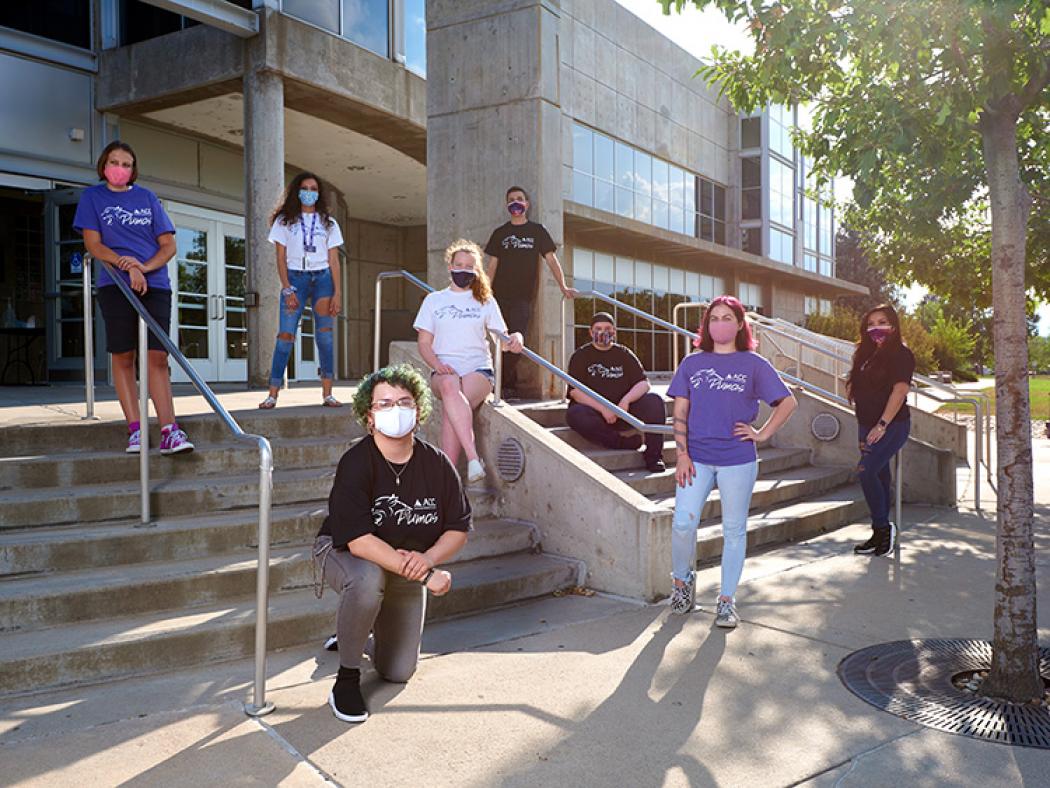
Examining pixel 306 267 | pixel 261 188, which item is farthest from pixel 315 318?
pixel 261 188

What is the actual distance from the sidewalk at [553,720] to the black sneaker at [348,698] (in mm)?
42

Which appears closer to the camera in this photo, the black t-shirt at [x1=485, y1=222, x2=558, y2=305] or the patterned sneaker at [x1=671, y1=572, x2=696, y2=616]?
the patterned sneaker at [x1=671, y1=572, x2=696, y2=616]

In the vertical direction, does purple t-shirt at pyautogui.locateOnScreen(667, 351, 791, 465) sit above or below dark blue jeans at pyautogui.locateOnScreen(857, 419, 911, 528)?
→ above

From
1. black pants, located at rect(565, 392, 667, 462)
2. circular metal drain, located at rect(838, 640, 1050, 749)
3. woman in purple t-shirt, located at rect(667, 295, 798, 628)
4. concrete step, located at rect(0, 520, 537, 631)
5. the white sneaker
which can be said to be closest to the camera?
circular metal drain, located at rect(838, 640, 1050, 749)

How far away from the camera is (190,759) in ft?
9.55

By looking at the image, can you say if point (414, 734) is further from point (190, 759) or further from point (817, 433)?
point (817, 433)

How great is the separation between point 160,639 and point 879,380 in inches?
195

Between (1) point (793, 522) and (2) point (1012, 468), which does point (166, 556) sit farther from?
(1) point (793, 522)

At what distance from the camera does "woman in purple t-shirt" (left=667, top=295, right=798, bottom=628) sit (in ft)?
15.0

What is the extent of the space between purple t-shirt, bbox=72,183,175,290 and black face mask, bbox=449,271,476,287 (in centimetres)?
178

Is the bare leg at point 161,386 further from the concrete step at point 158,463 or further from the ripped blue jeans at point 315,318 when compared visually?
the ripped blue jeans at point 315,318

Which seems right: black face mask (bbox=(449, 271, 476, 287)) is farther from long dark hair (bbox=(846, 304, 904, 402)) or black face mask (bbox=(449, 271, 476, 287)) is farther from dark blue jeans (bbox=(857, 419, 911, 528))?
dark blue jeans (bbox=(857, 419, 911, 528))

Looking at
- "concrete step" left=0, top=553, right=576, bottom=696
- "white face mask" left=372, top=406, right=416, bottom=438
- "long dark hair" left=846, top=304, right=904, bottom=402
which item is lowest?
"concrete step" left=0, top=553, right=576, bottom=696

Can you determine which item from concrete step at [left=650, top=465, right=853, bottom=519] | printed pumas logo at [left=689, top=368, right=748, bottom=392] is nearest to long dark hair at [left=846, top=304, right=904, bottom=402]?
concrete step at [left=650, top=465, right=853, bottom=519]
